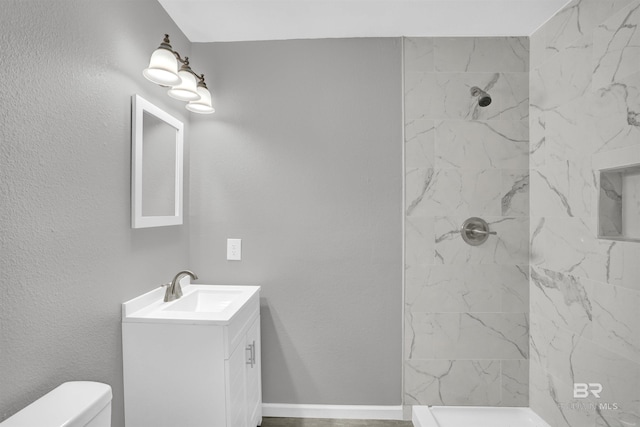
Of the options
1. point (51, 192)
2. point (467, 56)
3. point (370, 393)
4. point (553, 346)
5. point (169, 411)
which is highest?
point (467, 56)

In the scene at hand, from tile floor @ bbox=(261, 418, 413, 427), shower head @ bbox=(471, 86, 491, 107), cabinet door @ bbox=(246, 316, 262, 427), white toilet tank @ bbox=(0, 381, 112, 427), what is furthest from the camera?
tile floor @ bbox=(261, 418, 413, 427)

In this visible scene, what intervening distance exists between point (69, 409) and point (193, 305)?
3.06ft

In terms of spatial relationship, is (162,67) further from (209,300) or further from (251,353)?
(251,353)

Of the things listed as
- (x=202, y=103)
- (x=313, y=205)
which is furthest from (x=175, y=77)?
(x=313, y=205)

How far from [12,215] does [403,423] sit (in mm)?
2186

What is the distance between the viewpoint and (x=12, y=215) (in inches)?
35.7

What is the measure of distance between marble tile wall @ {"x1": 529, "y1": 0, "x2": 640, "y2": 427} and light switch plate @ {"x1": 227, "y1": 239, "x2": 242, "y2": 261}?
72.3 inches

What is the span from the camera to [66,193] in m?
1.09

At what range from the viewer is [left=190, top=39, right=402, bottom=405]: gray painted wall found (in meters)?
2.02

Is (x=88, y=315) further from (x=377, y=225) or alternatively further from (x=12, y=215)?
(x=377, y=225)

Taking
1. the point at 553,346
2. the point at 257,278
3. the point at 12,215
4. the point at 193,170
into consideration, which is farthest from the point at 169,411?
the point at 553,346

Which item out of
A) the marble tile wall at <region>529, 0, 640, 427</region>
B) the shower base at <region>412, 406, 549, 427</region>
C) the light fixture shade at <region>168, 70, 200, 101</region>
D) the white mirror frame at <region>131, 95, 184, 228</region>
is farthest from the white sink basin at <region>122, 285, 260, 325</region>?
the marble tile wall at <region>529, 0, 640, 427</region>

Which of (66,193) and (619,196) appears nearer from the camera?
(66,193)

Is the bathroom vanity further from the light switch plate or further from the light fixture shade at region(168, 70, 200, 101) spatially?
the light fixture shade at region(168, 70, 200, 101)
